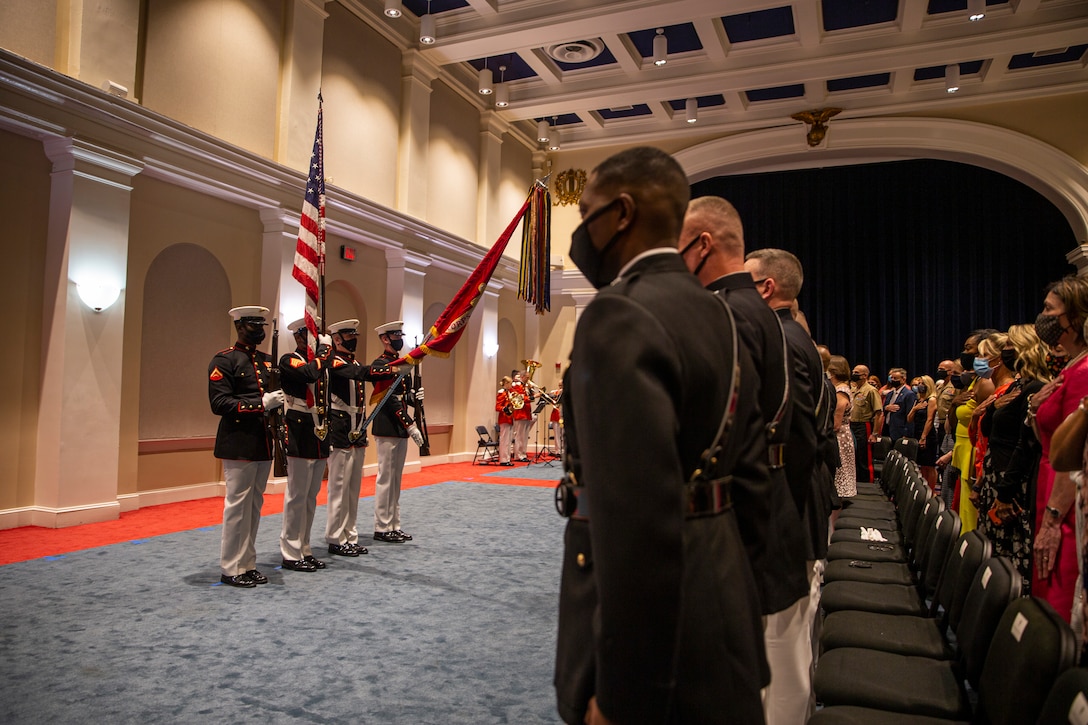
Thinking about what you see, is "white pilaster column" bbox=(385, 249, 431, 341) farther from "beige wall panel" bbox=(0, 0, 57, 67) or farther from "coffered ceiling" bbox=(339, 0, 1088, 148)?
"beige wall panel" bbox=(0, 0, 57, 67)

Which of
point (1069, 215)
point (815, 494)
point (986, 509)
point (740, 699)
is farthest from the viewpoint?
point (1069, 215)

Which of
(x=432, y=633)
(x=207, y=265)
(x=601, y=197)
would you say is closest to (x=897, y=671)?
(x=601, y=197)

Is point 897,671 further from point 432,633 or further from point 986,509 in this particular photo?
point 432,633

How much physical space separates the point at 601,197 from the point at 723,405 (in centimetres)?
43

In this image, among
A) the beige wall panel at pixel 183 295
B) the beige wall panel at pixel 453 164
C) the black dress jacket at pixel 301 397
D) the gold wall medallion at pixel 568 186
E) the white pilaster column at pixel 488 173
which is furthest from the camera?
the gold wall medallion at pixel 568 186

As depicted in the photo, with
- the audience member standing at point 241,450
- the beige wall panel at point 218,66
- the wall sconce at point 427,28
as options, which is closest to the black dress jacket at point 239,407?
the audience member standing at point 241,450

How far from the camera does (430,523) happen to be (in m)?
6.98

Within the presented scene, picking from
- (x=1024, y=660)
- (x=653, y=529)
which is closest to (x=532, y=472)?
(x=1024, y=660)

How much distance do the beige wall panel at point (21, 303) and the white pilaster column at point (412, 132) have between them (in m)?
5.72

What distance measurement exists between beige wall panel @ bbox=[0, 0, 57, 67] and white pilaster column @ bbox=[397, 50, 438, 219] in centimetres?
553

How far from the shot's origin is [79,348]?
6562mm

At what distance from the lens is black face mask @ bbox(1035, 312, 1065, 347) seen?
9.41 ft

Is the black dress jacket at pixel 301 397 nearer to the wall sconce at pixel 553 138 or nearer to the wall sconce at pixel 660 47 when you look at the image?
the wall sconce at pixel 660 47

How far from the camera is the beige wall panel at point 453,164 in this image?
12774 millimetres
